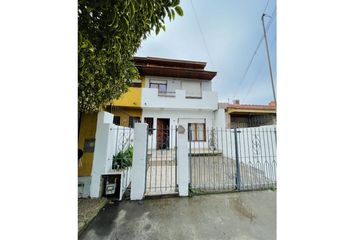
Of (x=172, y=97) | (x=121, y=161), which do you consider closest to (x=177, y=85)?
(x=172, y=97)

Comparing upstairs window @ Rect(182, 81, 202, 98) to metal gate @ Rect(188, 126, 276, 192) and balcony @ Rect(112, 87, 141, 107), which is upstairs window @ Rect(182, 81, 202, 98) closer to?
balcony @ Rect(112, 87, 141, 107)

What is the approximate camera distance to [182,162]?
13.5 ft

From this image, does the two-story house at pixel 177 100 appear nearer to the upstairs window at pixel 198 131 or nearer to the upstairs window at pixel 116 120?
the upstairs window at pixel 198 131

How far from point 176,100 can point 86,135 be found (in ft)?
25.2

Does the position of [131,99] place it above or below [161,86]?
below

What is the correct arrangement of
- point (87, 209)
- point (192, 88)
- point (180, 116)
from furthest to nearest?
point (192, 88) < point (180, 116) < point (87, 209)

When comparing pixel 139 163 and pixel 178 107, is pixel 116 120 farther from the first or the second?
pixel 139 163

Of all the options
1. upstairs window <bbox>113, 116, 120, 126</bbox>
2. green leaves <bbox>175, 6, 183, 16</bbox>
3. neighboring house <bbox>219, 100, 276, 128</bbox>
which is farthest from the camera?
neighboring house <bbox>219, 100, 276, 128</bbox>

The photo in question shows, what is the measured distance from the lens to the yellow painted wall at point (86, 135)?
12.5 feet

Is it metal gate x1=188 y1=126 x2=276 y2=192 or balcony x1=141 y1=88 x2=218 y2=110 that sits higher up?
balcony x1=141 y1=88 x2=218 y2=110

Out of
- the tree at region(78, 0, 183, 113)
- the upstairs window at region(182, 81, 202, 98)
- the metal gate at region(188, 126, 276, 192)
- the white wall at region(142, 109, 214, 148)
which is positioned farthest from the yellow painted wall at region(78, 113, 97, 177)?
the upstairs window at region(182, 81, 202, 98)

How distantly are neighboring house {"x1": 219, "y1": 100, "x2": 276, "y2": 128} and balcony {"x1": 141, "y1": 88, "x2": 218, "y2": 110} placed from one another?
86cm

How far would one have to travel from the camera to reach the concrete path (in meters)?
2.56
